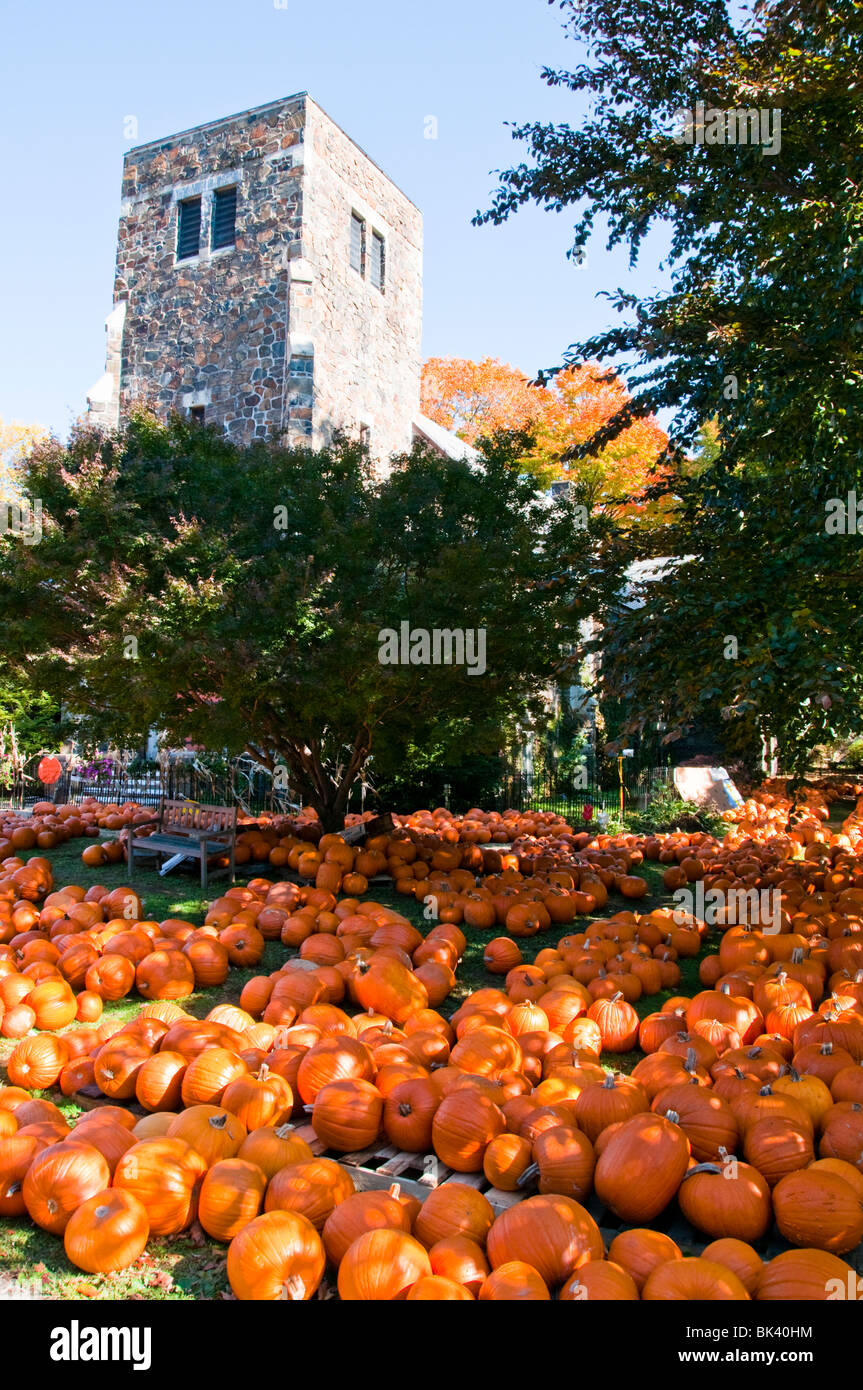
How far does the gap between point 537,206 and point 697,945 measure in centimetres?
701

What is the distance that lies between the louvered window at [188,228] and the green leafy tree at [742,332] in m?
14.6

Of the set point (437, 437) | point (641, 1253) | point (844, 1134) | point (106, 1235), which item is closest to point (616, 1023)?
point (844, 1134)

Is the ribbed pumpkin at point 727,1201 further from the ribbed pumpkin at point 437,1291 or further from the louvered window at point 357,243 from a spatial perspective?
the louvered window at point 357,243

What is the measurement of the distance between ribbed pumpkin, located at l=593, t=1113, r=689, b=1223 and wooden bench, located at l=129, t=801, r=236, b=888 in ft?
21.3

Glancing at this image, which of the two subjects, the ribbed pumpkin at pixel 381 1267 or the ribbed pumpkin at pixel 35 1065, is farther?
the ribbed pumpkin at pixel 35 1065

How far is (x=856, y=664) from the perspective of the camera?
19.9 feet

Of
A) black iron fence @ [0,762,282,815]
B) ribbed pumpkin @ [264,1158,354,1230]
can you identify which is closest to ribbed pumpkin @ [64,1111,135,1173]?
ribbed pumpkin @ [264,1158,354,1230]

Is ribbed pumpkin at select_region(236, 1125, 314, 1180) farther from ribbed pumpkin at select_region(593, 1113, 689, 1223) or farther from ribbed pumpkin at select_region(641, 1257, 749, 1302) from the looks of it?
ribbed pumpkin at select_region(641, 1257, 749, 1302)

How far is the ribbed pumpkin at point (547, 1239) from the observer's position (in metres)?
2.97

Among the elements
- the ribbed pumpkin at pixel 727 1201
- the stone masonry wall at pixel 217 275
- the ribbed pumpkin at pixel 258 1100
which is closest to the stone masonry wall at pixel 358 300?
the stone masonry wall at pixel 217 275

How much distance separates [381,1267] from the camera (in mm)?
2840

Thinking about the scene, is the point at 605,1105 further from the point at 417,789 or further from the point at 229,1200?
the point at 417,789

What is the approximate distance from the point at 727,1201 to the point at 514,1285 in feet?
3.63

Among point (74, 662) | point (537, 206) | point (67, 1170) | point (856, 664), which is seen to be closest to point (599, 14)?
point (537, 206)
